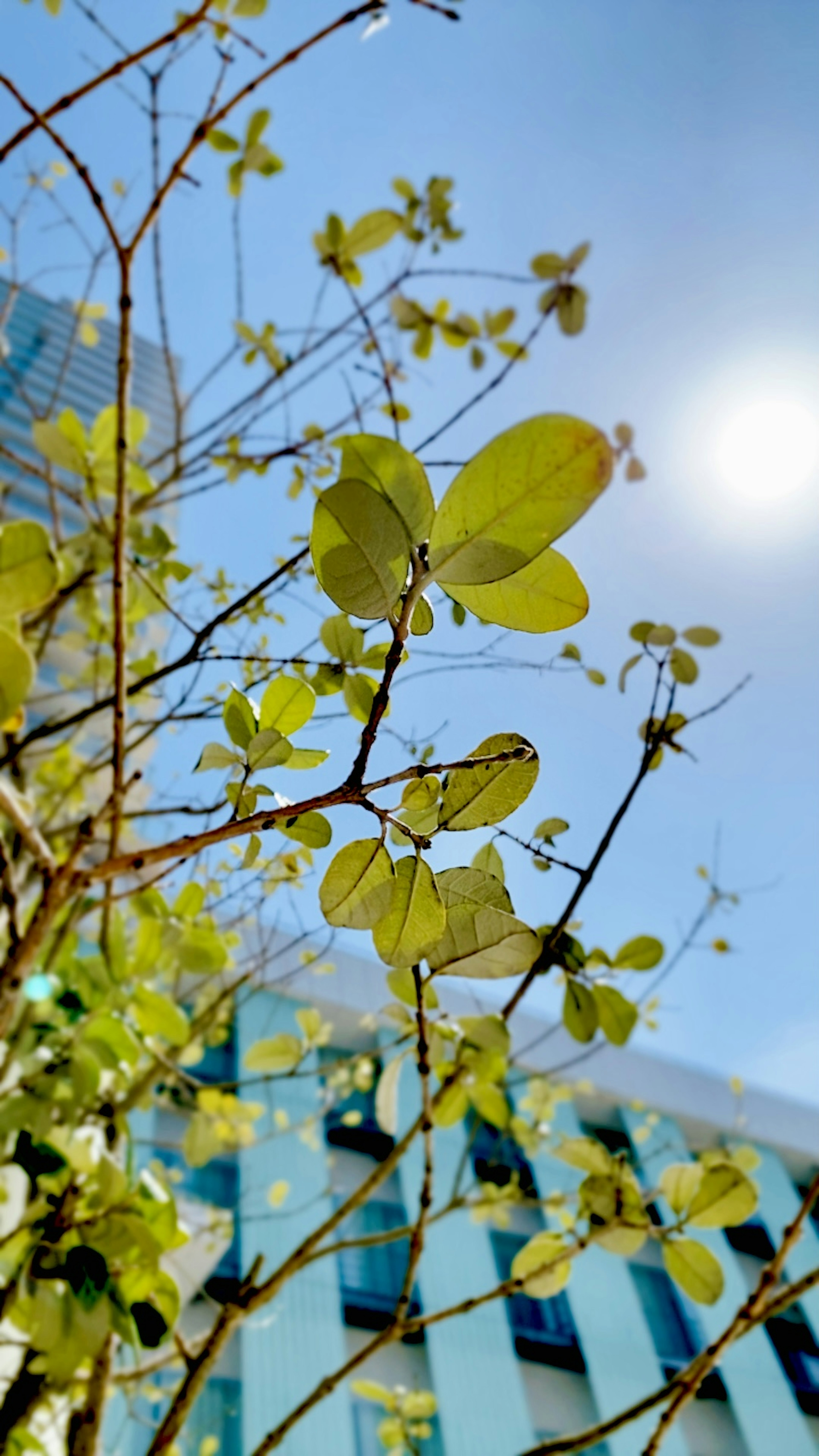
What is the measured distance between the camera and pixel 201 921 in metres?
1.19

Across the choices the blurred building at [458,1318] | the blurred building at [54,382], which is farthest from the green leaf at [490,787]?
the blurred building at [54,382]

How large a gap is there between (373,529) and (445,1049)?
91 centimetres

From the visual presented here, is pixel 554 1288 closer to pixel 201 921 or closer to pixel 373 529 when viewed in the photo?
pixel 201 921

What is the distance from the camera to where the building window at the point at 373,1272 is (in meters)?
5.24

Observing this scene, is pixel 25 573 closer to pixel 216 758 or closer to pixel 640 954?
pixel 216 758

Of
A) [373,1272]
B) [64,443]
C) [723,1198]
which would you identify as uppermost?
[373,1272]

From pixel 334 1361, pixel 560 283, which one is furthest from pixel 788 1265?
pixel 560 283

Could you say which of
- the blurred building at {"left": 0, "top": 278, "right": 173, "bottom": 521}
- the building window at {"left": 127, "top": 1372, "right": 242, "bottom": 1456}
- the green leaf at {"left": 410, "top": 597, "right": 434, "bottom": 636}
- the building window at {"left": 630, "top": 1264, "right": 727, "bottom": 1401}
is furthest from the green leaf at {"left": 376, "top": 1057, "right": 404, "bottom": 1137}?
the blurred building at {"left": 0, "top": 278, "right": 173, "bottom": 521}

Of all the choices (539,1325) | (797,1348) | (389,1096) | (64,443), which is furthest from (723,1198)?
(797,1348)

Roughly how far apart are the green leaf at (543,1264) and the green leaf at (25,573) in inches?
→ 32.2

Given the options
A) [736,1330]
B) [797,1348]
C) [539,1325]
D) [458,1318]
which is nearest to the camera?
[736,1330]

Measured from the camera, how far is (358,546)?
1.05 ft

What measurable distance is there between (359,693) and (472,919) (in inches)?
7.9

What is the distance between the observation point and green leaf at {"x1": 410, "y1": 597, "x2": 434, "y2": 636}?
0.37 meters
